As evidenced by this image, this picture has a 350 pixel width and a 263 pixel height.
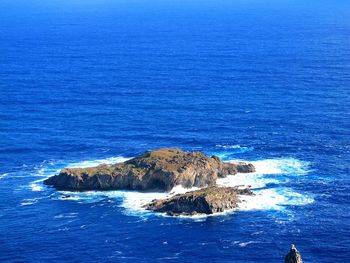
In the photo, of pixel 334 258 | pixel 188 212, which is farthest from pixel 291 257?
pixel 188 212

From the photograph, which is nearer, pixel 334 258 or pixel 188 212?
pixel 334 258

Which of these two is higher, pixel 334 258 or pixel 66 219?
pixel 66 219

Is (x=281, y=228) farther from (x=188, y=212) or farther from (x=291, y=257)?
(x=291, y=257)

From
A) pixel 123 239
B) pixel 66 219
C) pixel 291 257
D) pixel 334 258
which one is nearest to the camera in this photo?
pixel 291 257

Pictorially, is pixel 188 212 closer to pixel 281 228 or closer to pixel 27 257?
pixel 281 228

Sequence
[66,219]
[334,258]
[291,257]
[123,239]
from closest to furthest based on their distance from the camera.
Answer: [291,257] < [334,258] < [123,239] < [66,219]

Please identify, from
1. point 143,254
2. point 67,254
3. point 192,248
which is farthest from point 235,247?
point 67,254
